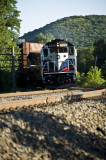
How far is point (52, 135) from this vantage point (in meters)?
4.60

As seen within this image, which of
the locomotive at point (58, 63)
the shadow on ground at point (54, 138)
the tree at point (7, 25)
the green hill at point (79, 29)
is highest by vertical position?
the green hill at point (79, 29)

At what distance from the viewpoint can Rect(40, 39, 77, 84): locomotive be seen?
12.9 meters

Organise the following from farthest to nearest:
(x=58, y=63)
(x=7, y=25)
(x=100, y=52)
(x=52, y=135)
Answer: (x=100, y=52)
(x=7, y=25)
(x=58, y=63)
(x=52, y=135)

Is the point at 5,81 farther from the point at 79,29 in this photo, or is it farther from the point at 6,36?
Answer: the point at 79,29

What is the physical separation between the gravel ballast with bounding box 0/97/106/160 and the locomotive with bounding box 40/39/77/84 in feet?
22.5

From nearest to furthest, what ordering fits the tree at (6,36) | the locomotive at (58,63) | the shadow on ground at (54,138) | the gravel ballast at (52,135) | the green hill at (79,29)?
the gravel ballast at (52,135) < the shadow on ground at (54,138) < the locomotive at (58,63) < the tree at (6,36) < the green hill at (79,29)

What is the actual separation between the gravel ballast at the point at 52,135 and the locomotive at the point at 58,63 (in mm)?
6860

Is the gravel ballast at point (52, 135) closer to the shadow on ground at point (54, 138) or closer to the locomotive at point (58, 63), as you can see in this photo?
the shadow on ground at point (54, 138)

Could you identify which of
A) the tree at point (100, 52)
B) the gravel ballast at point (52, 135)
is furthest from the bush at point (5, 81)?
the tree at point (100, 52)

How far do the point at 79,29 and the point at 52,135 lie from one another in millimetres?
159920

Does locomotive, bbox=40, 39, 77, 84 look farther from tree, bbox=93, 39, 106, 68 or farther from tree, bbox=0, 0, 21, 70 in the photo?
tree, bbox=93, 39, 106, 68

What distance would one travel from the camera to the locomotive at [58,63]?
12.9m

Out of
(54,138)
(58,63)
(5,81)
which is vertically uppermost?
(58,63)

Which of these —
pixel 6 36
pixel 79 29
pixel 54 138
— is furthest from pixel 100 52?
pixel 79 29
